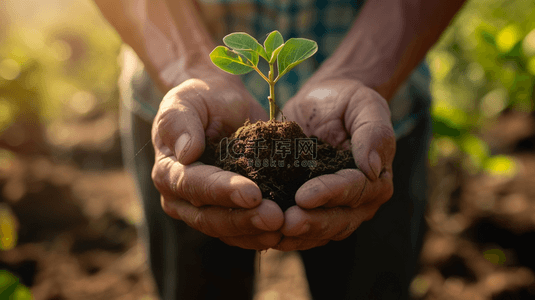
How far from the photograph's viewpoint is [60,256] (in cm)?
217

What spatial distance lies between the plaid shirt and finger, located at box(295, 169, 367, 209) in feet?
0.88

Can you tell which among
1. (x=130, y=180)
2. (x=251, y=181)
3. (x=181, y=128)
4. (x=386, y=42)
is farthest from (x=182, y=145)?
(x=130, y=180)

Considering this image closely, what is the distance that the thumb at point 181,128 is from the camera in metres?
0.75

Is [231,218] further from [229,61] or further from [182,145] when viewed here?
[229,61]

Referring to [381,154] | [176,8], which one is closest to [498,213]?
[381,154]

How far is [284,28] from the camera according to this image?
1.04 metres

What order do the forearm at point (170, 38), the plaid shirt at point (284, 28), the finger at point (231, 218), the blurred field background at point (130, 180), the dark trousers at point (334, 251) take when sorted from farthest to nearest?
the blurred field background at point (130, 180) → the dark trousers at point (334, 251) → the plaid shirt at point (284, 28) → the forearm at point (170, 38) → the finger at point (231, 218)

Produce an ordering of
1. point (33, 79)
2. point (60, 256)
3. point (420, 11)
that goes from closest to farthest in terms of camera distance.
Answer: point (420, 11), point (60, 256), point (33, 79)

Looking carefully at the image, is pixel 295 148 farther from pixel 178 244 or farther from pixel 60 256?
pixel 60 256

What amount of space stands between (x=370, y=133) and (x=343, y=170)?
0.11m

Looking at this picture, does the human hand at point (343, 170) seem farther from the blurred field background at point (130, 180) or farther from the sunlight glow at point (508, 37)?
the sunlight glow at point (508, 37)

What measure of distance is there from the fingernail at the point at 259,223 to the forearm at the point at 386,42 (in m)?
0.51

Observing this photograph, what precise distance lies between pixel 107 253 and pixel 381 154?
2.11 meters

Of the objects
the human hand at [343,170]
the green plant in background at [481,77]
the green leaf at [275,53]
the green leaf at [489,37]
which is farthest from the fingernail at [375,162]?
the green leaf at [489,37]
